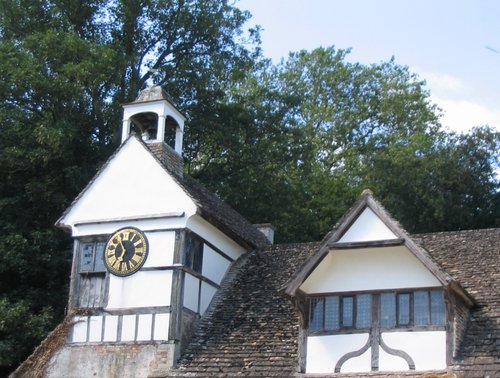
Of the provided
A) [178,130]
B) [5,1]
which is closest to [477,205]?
[178,130]

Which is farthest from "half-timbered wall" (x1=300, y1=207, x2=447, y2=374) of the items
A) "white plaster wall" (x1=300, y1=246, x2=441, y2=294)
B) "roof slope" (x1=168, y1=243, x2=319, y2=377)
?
"roof slope" (x1=168, y1=243, x2=319, y2=377)

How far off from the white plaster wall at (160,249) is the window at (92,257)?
1.44m

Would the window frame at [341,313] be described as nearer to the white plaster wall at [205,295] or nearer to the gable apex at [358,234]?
the gable apex at [358,234]

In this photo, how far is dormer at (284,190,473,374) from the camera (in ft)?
64.8

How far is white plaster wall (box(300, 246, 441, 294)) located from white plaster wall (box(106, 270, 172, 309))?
13.1 ft

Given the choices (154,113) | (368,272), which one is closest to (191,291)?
(368,272)

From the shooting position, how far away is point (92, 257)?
24547 mm

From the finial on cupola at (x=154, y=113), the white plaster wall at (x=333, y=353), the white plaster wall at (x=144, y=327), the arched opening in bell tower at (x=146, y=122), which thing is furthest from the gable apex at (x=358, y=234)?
the arched opening in bell tower at (x=146, y=122)

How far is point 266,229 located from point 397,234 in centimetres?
1042

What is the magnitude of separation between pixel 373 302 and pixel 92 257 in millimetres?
8145

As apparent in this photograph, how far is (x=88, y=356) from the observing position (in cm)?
2328

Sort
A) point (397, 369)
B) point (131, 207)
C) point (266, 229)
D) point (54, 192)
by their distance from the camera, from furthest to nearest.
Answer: point (54, 192) → point (266, 229) → point (131, 207) → point (397, 369)

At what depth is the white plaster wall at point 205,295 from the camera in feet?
79.5

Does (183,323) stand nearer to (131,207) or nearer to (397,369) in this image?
(131,207)
